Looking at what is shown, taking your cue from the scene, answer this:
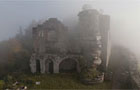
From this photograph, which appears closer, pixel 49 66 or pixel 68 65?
pixel 49 66

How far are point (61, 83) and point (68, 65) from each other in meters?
5.10

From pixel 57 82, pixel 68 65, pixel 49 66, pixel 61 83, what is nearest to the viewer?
pixel 61 83

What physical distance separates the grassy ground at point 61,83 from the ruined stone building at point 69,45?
171cm

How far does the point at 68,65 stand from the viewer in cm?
2138

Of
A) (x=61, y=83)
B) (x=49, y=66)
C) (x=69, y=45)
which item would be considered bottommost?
(x=61, y=83)

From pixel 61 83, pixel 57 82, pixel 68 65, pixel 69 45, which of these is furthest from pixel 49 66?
pixel 61 83

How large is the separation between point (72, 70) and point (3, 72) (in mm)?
13171

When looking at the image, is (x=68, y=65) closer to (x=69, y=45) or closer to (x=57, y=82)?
(x=69, y=45)

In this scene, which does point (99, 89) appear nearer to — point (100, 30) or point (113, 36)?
point (100, 30)

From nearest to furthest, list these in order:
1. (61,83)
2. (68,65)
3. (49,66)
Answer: (61,83), (49,66), (68,65)

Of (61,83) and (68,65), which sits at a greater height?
(68,65)

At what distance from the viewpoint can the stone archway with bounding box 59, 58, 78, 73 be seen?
69.4 feet

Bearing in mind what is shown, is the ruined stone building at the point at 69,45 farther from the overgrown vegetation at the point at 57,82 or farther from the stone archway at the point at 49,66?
the overgrown vegetation at the point at 57,82

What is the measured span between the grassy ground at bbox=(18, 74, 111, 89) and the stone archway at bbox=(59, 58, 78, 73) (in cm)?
228
